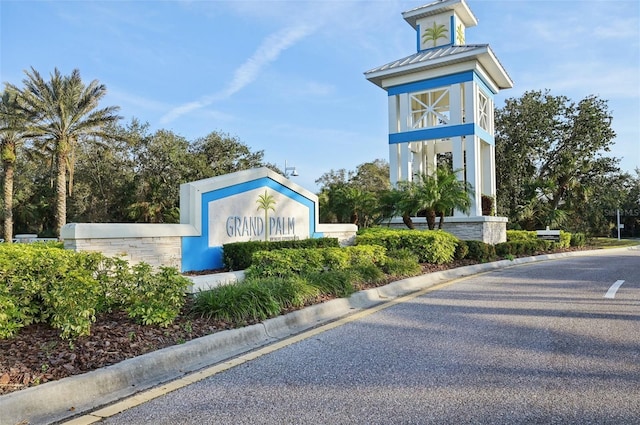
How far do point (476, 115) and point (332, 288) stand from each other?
16.6m

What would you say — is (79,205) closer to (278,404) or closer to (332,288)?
(332,288)

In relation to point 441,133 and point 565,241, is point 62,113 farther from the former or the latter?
point 565,241

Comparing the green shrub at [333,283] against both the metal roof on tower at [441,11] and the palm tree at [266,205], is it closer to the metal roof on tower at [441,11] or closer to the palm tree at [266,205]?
the palm tree at [266,205]

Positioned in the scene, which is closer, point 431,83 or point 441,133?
point 441,133

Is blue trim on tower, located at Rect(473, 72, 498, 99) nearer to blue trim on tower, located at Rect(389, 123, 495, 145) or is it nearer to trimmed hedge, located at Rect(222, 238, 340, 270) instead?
blue trim on tower, located at Rect(389, 123, 495, 145)

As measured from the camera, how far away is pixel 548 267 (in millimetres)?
14789

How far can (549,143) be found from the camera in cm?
3594

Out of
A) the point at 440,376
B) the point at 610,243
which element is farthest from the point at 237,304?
the point at 610,243

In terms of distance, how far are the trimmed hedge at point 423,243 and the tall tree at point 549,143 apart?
21847mm

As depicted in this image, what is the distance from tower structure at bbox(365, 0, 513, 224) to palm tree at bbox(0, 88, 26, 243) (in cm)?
1905

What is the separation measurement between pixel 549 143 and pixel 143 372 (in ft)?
121

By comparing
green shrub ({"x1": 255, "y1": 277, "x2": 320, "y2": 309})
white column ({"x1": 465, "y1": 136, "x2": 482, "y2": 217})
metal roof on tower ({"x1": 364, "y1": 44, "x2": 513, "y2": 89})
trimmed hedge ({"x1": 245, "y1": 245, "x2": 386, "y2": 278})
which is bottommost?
green shrub ({"x1": 255, "y1": 277, "x2": 320, "y2": 309})

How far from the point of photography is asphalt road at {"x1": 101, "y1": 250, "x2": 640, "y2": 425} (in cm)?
360

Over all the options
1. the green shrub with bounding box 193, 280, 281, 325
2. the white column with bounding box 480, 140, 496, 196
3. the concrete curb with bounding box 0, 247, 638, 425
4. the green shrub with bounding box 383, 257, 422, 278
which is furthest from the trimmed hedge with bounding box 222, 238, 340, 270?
the white column with bounding box 480, 140, 496, 196
